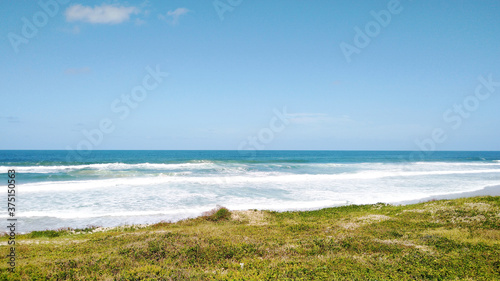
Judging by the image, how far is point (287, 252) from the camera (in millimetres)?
10227

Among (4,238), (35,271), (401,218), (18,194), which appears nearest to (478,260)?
(401,218)

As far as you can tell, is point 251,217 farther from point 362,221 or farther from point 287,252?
point 287,252

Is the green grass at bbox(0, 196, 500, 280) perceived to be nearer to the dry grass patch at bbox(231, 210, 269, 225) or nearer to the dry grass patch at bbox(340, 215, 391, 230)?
the dry grass patch at bbox(340, 215, 391, 230)

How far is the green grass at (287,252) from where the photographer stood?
8.06 meters

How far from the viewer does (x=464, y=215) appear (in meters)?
15.6

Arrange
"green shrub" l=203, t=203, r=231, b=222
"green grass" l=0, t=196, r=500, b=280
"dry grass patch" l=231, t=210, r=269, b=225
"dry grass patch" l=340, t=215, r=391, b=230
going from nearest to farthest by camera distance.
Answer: "green grass" l=0, t=196, r=500, b=280 < "dry grass patch" l=340, t=215, r=391, b=230 < "dry grass patch" l=231, t=210, r=269, b=225 < "green shrub" l=203, t=203, r=231, b=222

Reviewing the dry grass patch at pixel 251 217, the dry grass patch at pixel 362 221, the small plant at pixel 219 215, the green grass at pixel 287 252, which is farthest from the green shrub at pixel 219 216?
the dry grass patch at pixel 362 221

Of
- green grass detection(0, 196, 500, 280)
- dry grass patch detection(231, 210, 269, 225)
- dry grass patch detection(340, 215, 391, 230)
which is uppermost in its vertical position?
green grass detection(0, 196, 500, 280)

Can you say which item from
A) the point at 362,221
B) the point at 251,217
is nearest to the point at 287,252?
the point at 362,221

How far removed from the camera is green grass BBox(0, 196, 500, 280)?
8062mm

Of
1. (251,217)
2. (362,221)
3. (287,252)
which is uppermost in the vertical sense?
(287,252)

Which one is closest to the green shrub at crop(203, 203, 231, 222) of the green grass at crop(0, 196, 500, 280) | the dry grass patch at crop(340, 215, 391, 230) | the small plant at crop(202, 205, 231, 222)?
the small plant at crop(202, 205, 231, 222)

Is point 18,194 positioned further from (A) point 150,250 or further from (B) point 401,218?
(B) point 401,218

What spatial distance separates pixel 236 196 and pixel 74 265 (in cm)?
1974
